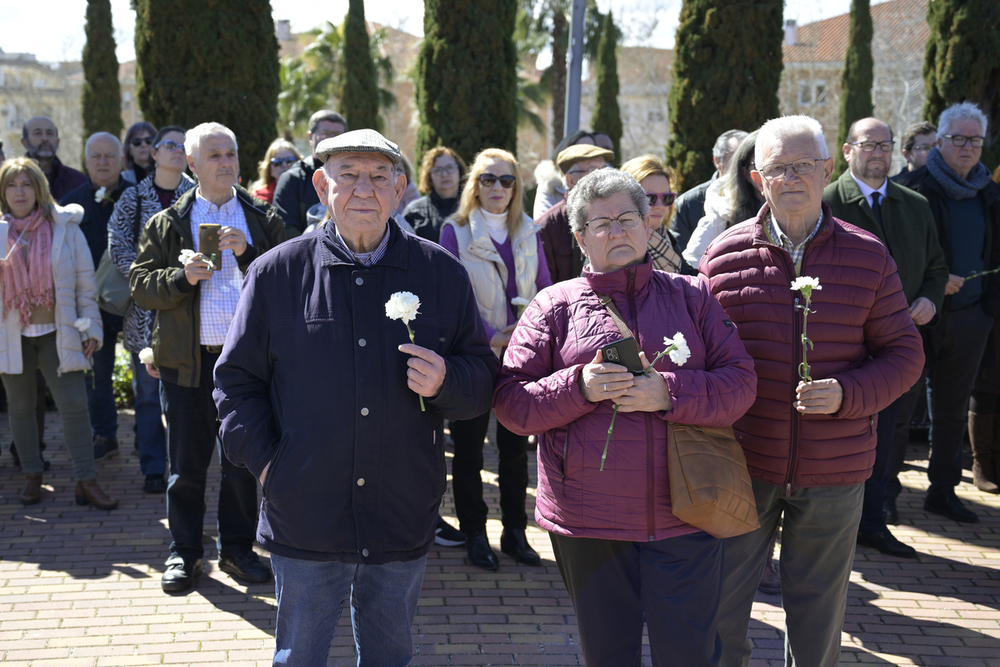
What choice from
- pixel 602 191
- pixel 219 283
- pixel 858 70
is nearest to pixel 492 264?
pixel 219 283

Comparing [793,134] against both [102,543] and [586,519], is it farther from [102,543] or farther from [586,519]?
[102,543]

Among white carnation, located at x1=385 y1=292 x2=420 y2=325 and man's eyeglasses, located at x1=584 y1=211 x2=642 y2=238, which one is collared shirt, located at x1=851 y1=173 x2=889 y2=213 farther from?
white carnation, located at x1=385 y1=292 x2=420 y2=325

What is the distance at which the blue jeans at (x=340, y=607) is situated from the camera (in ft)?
8.78

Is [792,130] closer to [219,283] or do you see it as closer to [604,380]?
[604,380]

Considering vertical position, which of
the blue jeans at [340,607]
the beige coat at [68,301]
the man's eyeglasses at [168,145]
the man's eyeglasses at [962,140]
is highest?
the man's eyeglasses at [962,140]

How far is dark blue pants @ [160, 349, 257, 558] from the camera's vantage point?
173 inches

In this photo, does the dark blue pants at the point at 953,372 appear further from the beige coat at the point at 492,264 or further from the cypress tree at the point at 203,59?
the cypress tree at the point at 203,59

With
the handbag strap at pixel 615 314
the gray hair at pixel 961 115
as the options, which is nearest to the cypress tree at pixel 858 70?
the gray hair at pixel 961 115

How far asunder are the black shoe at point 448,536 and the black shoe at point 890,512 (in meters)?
2.91

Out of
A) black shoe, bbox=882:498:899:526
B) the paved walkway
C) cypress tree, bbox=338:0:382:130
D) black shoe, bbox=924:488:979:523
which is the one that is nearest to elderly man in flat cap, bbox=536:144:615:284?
the paved walkway

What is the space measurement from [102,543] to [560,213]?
3.60m

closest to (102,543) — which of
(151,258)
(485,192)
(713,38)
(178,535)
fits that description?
(178,535)

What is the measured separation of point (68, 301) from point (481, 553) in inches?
130

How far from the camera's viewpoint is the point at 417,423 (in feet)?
8.85
